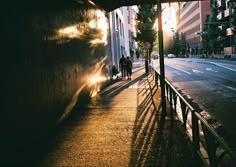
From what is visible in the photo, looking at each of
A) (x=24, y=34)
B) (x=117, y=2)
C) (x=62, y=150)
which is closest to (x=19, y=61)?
(x=24, y=34)

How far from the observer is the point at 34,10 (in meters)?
7.43

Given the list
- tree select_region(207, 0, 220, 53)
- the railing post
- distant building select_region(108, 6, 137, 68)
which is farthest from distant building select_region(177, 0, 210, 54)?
the railing post

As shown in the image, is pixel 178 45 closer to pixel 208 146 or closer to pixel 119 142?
pixel 119 142

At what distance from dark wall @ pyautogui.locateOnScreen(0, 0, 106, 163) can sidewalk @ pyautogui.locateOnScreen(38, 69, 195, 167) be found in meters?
0.58

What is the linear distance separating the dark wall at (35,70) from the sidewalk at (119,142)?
584mm

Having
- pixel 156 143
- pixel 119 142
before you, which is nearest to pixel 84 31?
pixel 119 142

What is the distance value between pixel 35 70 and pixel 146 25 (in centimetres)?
4102

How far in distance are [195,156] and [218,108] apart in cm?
632

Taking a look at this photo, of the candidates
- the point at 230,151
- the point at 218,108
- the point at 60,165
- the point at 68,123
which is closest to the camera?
the point at 230,151

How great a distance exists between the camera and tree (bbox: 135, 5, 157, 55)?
46.9m

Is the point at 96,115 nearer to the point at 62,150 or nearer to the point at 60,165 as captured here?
the point at 62,150

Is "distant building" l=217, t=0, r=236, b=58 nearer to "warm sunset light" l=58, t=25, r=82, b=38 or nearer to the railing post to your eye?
"warm sunset light" l=58, t=25, r=82, b=38

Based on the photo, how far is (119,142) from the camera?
7.04 m

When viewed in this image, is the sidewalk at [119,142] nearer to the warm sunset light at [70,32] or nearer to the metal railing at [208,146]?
the metal railing at [208,146]
